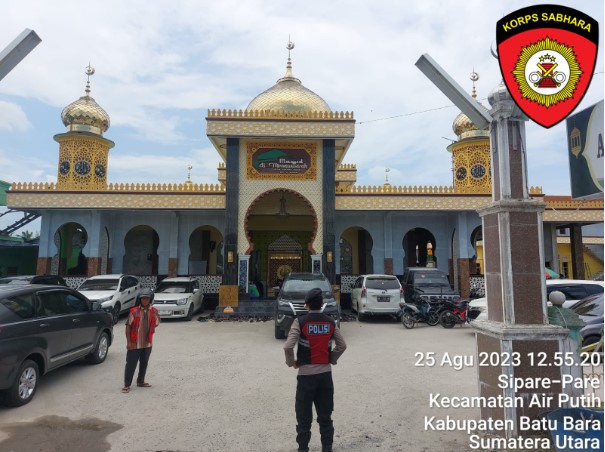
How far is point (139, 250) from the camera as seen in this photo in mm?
19328

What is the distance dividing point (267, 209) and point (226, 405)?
40.9 ft

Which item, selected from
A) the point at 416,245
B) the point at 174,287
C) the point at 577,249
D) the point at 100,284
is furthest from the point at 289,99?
the point at 577,249

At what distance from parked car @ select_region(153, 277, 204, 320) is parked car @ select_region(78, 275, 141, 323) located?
44.4 inches

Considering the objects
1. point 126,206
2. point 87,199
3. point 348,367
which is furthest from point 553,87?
point 87,199

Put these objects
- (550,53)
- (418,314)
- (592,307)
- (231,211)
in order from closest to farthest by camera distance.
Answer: (550,53)
(592,307)
(418,314)
(231,211)

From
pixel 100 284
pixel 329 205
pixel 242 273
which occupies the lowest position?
pixel 100 284

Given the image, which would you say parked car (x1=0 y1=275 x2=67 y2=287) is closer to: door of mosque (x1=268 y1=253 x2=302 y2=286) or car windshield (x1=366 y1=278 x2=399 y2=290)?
door of mosque (x1=268 y1=253 x2=302 y2=286)

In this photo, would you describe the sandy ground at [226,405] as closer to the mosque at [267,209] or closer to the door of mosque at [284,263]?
the mosque at [267,209]

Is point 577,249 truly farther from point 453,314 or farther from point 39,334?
point 39,334

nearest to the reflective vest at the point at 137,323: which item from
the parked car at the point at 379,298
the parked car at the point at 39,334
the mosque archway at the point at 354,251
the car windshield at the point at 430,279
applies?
the parked car at the point at 39,334

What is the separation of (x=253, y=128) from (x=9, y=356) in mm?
11067

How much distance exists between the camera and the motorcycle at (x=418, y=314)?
11156 mm

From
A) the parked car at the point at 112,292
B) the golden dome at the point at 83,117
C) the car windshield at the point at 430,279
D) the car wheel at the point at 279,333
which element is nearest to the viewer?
the car wheel at the point at 279,333

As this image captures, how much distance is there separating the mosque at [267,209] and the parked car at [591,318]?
567 cm
